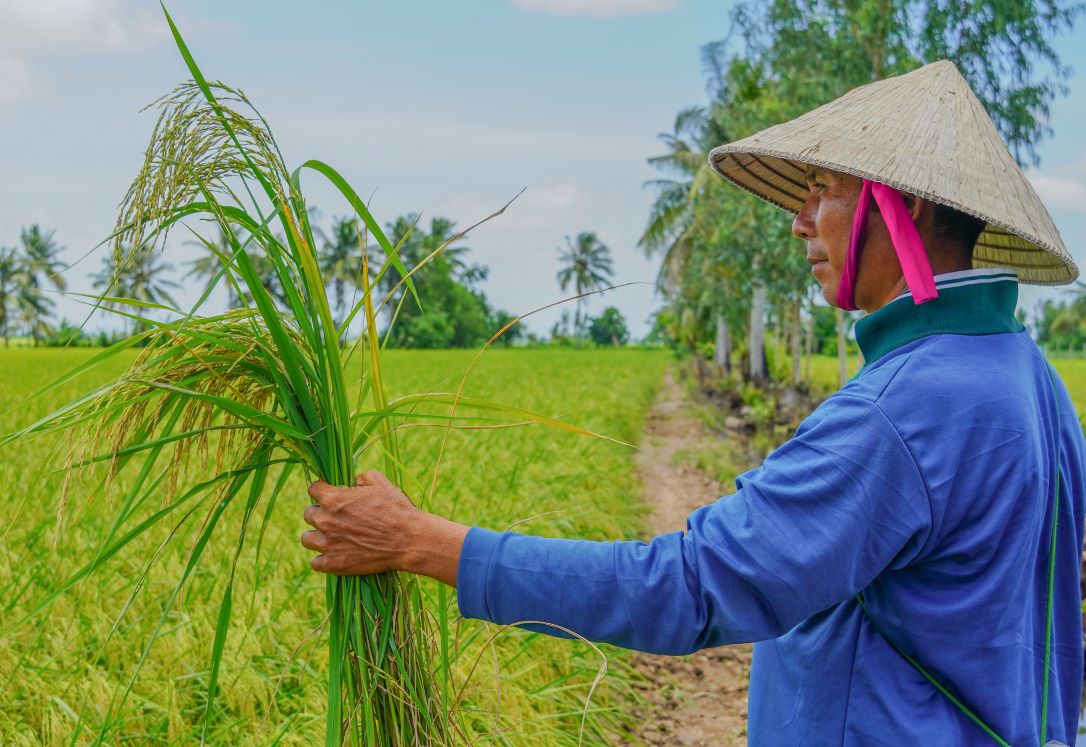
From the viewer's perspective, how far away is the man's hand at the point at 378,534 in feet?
3.88

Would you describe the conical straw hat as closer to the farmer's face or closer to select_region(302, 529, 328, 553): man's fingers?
the farmer's face

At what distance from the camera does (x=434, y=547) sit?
1.18m

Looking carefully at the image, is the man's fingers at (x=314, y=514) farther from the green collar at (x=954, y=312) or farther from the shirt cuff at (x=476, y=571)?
the green collar at (x=954, y=312)

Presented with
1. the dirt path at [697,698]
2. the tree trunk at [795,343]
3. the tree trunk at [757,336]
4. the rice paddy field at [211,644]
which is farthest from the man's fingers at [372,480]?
the tree trunk at [757,336]

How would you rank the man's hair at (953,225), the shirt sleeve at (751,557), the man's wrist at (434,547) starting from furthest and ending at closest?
the man's hair at (953,225) < the man's wrist at (434,547) < the shirt sleeve at (751,557)

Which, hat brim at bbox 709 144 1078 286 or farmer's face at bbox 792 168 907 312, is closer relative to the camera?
farmer's face at bbox 792 168 907 312

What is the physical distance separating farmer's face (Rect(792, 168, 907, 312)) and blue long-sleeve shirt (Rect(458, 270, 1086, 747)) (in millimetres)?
50

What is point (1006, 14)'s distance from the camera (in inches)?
350

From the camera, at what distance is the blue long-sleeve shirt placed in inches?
42.1

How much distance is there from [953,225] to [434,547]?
0.81 m

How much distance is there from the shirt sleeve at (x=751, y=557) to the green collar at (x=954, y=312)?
175 millimetres

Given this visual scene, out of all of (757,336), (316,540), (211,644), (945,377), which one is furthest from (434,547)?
(757,336)

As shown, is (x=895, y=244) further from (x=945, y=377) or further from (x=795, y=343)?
(x=795, y=343)

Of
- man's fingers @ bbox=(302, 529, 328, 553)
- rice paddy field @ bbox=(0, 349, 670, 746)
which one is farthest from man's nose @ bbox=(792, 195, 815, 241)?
man's fingers @ bbox=(302, 529, 328, 553)
